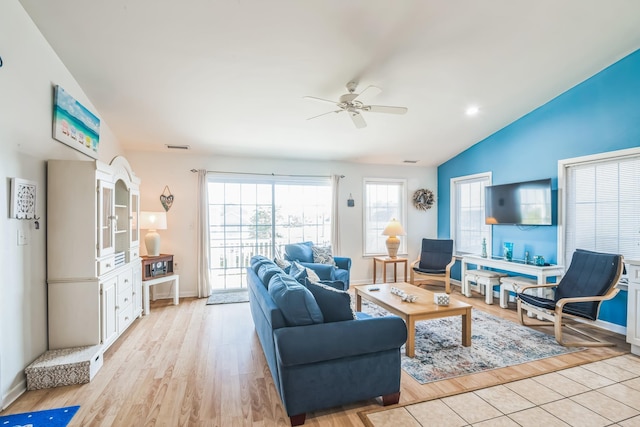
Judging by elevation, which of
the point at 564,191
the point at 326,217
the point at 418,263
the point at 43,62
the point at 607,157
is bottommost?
the point at 418,263

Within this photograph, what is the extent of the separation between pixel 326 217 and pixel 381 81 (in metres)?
3.09

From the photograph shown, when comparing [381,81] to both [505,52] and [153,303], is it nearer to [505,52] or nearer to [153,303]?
[505,52]

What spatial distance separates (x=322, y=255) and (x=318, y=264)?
0.29 m

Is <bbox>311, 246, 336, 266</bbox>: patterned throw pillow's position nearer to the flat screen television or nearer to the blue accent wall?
the flat screen television

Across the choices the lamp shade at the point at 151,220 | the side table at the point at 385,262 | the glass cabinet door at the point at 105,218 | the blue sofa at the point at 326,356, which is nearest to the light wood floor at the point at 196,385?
the blue sofa at the point at 326,356

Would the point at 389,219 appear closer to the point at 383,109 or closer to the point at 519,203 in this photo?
the point at 519,203

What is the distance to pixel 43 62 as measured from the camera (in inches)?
106

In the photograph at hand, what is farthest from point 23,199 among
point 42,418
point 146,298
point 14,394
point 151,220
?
point 146,298

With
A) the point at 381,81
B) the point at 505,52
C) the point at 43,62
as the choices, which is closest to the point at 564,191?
the point at 505,52

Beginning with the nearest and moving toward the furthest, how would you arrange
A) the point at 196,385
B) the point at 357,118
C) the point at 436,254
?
the point at 196,385 → the point at 357,118 → the point at 436,254

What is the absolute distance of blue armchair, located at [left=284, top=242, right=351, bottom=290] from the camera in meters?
4.62

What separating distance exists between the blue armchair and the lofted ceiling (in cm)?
184

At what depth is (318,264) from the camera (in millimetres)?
4820

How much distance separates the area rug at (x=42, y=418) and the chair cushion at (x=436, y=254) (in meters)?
5.18
